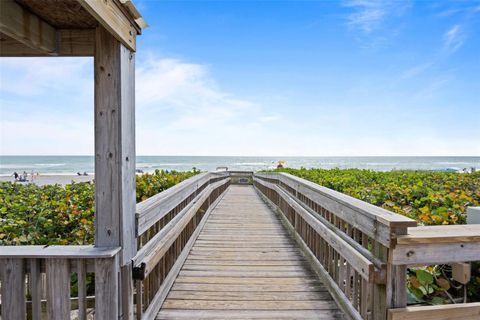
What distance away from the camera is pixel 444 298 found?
2201 millimetres

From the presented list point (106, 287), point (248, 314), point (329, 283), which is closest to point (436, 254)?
point (329, 283)

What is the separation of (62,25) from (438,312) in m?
3.11

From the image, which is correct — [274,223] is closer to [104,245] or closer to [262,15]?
[104,245]

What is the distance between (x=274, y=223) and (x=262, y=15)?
1131 centimetres

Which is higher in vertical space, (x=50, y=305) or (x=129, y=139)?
(x=129, y=139)

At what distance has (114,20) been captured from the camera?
174 cm

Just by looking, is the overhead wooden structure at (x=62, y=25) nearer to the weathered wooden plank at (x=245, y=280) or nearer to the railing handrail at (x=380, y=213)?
the railing handrail at (x=380, y=213)

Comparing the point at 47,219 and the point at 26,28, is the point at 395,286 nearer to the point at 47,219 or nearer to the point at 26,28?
the point at 26,28

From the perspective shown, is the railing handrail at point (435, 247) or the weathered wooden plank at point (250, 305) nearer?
the railing handrail at point (435, 247)

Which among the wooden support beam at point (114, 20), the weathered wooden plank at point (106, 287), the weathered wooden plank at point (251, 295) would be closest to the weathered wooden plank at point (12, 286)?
the weathered wooden plank at point (106, 287)

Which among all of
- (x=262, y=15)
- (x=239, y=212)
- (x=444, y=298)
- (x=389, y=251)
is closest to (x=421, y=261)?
(x=389, y=251)

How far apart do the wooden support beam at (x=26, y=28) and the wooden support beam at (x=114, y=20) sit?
0.53 m

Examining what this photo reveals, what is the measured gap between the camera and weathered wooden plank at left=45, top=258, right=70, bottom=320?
1.85m

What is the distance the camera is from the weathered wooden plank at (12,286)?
183cm
